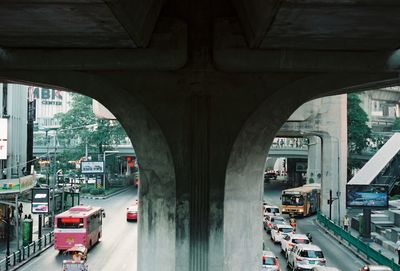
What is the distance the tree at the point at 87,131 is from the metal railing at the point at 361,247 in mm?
39606

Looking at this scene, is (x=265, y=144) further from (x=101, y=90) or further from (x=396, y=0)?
(x=396, y=0)

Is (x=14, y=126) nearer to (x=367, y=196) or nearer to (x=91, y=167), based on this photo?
(x=91, y=167)

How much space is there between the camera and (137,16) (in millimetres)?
9984

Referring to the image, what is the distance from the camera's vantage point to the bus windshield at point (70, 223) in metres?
31.3

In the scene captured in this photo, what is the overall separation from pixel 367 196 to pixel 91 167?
3342 cm

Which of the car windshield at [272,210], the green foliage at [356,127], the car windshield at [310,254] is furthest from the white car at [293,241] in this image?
the green foliage at [356,127]

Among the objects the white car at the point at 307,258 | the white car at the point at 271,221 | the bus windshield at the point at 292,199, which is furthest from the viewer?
the bus windshield at the point at 292,199

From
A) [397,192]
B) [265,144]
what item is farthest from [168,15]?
[397,192]

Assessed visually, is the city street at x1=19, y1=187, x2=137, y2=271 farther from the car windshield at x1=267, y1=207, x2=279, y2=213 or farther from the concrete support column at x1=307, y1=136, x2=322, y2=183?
the concrete support column at x1=307, y1=136, x2=322, y2=183

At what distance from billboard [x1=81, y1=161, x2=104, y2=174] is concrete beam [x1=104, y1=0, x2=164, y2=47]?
46.8 metres

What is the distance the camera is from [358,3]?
25.6 ft

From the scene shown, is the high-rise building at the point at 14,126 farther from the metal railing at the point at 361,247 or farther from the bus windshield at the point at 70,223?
the metal railing at the point at 361,247

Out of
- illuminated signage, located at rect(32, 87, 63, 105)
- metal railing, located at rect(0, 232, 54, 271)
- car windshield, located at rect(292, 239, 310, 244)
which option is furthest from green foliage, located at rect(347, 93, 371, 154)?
illuminated signage, located at rect(32, 87, 63, 105)

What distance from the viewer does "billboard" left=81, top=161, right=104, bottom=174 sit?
57.8 meters
